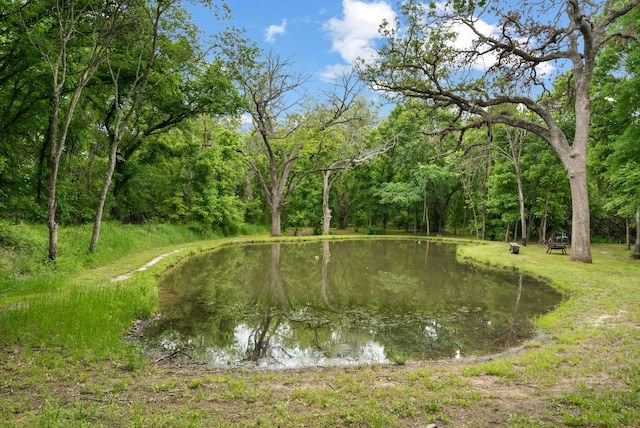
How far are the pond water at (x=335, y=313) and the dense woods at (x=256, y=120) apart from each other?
4.93m

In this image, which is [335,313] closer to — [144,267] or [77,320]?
[77,320]

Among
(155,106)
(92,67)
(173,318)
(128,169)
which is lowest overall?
(173,318)

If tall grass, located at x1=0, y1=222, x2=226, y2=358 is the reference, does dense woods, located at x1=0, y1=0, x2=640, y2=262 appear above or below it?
above

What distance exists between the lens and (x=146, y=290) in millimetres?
9016

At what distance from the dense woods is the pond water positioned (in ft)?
16.2

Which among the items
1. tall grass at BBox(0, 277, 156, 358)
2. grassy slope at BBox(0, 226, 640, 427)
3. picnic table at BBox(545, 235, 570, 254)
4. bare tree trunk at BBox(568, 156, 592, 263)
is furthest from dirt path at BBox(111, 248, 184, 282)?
picnic table at BBox(545, 235, 570, 254)

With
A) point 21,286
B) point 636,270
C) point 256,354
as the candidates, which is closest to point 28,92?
point 21,286

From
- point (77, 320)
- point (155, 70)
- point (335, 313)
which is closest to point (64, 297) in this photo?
point (77, 320)

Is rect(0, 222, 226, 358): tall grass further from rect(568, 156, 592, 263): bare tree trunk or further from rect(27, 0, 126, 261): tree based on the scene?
rect(568, 156, 592, 263): bare tree trunk

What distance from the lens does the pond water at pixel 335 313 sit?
6.17 m

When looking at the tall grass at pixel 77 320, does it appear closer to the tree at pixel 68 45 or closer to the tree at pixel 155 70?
the tree at pixel 68 45

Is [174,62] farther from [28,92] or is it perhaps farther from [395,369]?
[395,369]

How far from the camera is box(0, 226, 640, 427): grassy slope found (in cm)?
A: 348

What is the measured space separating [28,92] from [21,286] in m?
6.66
